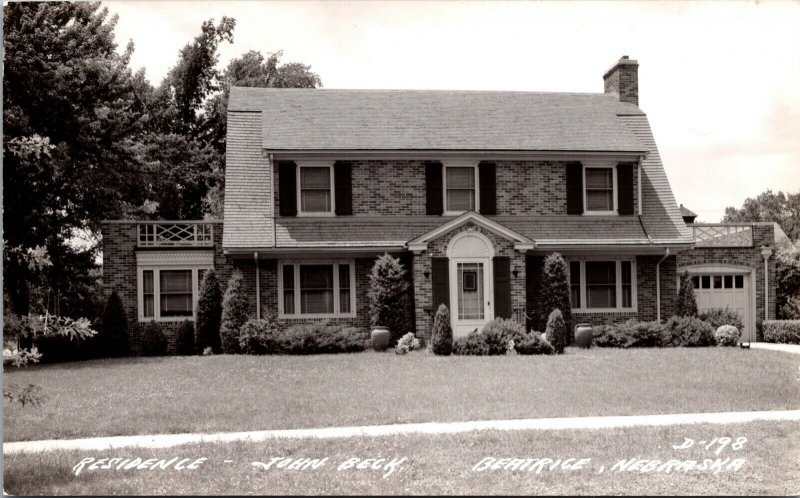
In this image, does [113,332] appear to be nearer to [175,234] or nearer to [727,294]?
[175,234]

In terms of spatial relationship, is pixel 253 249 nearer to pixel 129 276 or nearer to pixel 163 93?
pixel 129 276

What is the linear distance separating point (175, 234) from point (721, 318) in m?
14.2

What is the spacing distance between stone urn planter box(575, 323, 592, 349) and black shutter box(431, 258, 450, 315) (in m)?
3.32

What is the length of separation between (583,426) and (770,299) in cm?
1441

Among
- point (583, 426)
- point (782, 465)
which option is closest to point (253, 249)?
point (583, 426)

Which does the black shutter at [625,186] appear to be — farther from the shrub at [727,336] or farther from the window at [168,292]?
the window at [168,292]

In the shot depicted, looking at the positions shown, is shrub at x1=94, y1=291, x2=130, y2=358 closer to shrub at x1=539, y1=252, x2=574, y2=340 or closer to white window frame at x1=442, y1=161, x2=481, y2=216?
white window frame at x1=442, y1=161, x2=481, y2=216

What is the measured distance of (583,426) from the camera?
9.83m

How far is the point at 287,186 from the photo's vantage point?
66.3ft

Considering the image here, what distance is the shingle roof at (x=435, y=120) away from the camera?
67.1 feet

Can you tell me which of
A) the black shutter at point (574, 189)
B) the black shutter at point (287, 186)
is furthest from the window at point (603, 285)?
the black shutter at point (287, 186)

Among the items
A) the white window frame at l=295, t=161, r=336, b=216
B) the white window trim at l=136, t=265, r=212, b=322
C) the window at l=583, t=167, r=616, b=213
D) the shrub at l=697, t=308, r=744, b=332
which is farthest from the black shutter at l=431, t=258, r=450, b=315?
the shrub at l=697, t=308, r=744, b=332

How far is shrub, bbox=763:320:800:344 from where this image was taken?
20562 millimetres

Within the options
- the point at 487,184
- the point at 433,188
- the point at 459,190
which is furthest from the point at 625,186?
the point at 433,188
